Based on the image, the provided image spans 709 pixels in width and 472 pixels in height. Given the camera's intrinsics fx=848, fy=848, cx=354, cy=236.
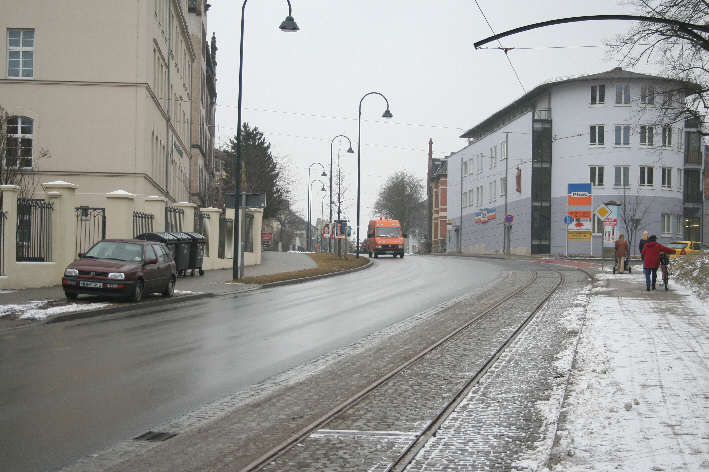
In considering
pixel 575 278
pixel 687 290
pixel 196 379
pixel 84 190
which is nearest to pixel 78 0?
pixel 84 190

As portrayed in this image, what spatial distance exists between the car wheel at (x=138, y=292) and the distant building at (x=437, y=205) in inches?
3571

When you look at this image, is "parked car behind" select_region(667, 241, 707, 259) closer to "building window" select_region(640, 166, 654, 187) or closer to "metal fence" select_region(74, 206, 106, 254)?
"building window" select_region(640, 166, 654, 187)

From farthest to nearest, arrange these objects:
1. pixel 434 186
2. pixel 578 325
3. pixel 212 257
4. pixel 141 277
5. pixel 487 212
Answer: pixel 434 186, pixel 487 212, pixel 212 257, pixel 141 277, pixel 578 325

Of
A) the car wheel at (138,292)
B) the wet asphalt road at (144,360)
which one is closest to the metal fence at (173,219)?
the wet asphalt road at (144,360)

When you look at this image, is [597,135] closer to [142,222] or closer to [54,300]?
[142,222]

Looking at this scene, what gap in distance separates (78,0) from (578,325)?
95.9 feet

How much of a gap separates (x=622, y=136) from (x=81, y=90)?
46340mm

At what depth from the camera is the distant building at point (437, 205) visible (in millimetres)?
113150

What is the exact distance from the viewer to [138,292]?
A: 19.7 meters

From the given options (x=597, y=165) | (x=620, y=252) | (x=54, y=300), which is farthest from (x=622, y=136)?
(x=54, y=300)

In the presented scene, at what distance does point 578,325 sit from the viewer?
15.4 metres

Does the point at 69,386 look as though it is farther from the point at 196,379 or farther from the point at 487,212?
the point at 487,212

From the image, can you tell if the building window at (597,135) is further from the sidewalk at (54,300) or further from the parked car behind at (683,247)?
the sidewalk at (54,300)

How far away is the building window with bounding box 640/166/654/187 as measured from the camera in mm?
68500
